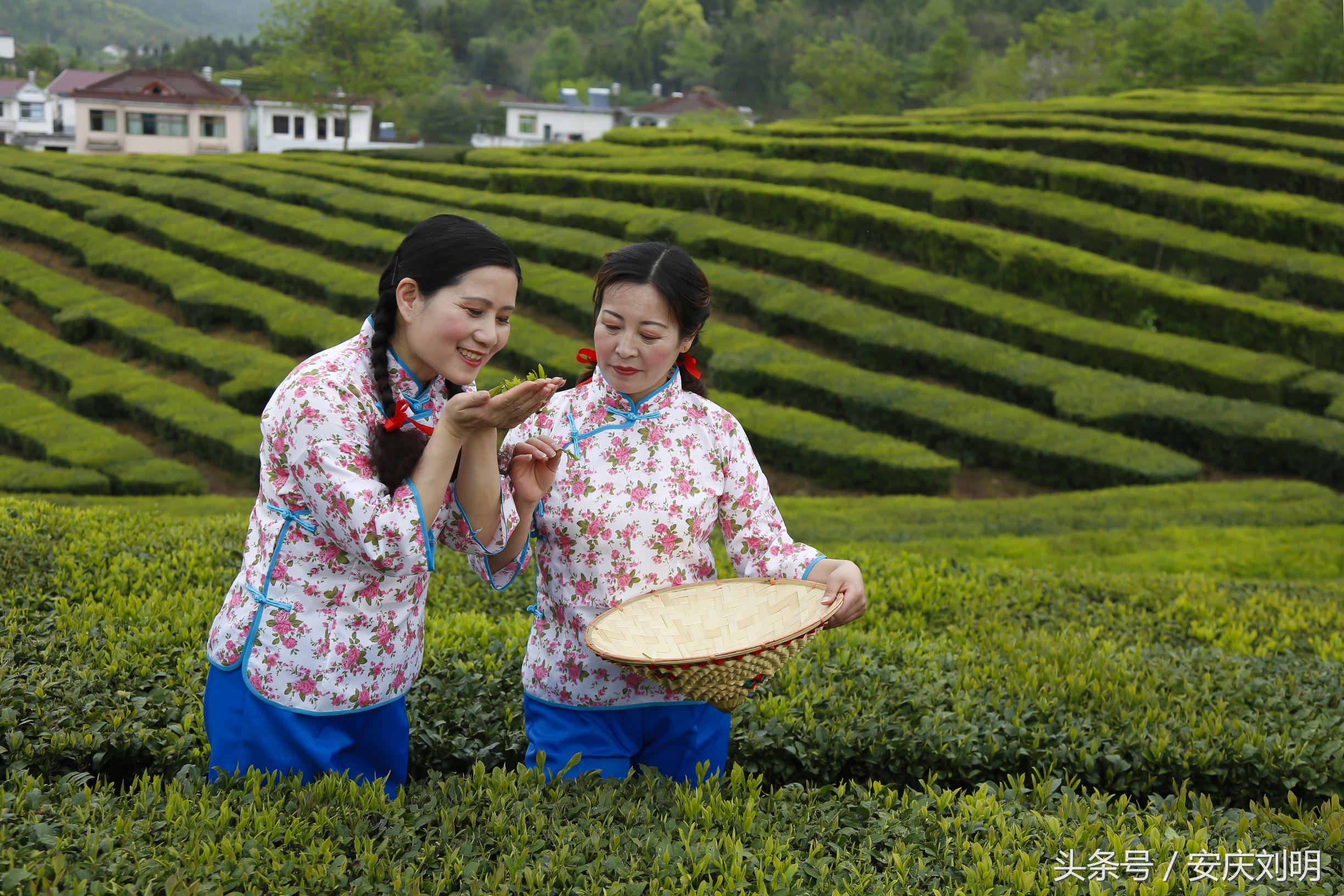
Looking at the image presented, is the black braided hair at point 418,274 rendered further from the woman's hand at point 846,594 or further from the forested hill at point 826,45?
the forested hill at point 826,45

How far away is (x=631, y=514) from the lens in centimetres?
281

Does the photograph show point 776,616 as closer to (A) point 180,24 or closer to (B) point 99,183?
(B) point 99,183

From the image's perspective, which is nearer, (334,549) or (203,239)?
(334,549)

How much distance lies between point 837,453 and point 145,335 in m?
10.2

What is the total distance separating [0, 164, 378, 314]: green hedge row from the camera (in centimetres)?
1645

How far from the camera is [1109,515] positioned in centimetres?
888

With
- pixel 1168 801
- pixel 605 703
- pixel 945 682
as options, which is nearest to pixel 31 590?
pixel 605 703

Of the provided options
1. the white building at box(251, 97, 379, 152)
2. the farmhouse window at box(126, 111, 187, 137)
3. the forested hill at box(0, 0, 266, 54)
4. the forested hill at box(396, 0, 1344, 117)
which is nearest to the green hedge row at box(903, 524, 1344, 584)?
the forested hill at box(396, 0, 1344, 117)

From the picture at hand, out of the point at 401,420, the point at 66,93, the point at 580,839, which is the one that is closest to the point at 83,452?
the point at 401,420

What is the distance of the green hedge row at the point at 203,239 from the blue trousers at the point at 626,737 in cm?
1249

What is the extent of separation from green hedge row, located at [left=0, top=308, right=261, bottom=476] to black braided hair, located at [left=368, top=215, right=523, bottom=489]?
9008mm

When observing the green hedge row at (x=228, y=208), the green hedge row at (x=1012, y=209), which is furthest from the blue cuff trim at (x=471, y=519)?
the green hedge row at (x=228, y=208)

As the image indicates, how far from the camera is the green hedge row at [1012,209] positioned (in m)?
14.3

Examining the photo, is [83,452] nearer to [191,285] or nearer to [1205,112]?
[191,285]
